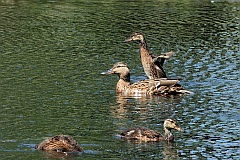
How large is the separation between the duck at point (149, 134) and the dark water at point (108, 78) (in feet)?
0.56

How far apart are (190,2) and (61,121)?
2291cm

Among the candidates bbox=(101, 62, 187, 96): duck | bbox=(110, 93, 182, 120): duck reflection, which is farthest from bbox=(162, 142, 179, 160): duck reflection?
bbox=(101, 62, 187, 96): duck

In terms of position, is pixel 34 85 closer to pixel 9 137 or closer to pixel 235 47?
pixel 9 137

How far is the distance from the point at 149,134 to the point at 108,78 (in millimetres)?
6672

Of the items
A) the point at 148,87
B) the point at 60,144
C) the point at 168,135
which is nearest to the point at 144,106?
the point at 148,87

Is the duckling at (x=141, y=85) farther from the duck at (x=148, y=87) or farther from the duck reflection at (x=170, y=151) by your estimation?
the duck reflection at (x=170, y=151)

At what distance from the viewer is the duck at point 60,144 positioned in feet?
43.1

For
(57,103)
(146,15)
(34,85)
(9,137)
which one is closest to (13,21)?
(146,15)

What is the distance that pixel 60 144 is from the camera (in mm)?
13234

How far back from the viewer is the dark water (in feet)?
46.5

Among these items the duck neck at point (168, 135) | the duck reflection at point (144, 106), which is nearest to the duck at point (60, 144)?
the duck neck at point (168, 135)

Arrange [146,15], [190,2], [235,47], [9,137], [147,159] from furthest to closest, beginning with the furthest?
1. [190,2]
2. [146,15]
3. [235,47]
4. [9,137]
5. [147,159]

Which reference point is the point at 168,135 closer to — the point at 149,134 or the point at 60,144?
the point at 149,134

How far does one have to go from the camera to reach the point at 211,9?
3519 cm
